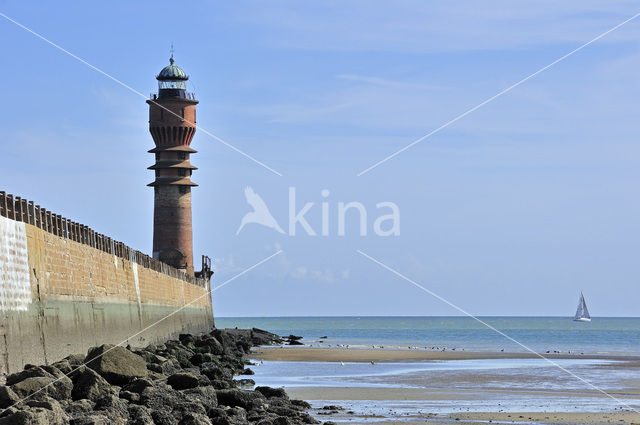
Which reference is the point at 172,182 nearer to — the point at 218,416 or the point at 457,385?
the point at 457,385

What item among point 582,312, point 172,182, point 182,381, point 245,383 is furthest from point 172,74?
point 582,312

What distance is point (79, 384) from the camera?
14359 millimetres

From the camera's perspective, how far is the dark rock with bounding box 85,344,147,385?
1611 cm

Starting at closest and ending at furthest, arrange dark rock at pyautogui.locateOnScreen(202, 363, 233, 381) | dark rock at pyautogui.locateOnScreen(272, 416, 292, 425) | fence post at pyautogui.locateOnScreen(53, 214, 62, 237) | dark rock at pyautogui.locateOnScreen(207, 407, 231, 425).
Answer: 1. dark rock at pyautogui.locateOnScreen(207, 407, 231, 425)
2. dark rock at pyautogui.locateOnScreen(272, 416, 292, 425)
3. fence post at pyautogui.locateOnScreen(53, 214, 62, 237)
4. dark rock at pyautogui.locateOnScreen(202, 363, 233, 381)

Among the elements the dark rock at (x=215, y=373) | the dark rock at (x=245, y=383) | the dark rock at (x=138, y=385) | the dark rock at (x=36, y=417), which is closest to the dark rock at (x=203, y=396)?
the dark rock at (x=138, y=385)

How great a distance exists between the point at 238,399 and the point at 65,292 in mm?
6705

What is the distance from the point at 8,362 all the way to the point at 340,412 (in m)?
6.81

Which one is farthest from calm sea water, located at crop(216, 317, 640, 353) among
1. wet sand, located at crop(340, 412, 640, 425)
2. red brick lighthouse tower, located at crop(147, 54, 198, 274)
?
wet sand, located at crop(340, 412, 640, 425)

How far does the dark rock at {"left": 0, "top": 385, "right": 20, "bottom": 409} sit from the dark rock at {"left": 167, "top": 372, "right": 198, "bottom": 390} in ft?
16.6

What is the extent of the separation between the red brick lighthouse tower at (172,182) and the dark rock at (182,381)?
37.9 m

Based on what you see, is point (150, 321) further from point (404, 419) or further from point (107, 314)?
point (404, 419)

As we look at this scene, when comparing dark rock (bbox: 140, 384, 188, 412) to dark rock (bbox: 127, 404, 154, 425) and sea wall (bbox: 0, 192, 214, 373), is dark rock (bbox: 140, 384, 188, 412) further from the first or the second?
sea wall (bbox: 0, 192, 214, 373)

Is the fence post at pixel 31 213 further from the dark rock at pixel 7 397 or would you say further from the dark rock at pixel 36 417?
the dark rock at pixel 36 417

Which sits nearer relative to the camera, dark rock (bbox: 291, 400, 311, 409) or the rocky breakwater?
the rocky breakwater
